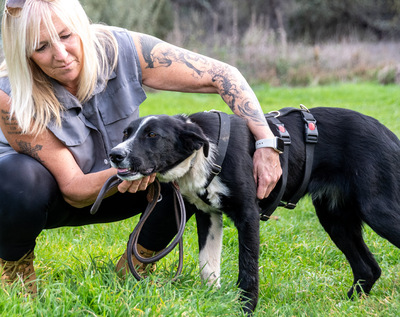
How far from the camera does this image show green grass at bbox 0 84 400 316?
2250mm

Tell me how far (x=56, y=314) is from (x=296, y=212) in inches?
105

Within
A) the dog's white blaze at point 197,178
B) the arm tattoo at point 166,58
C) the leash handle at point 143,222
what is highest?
the arm tattoo at point 166,58

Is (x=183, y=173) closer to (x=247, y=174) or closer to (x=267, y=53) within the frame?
(x=247, y=174)

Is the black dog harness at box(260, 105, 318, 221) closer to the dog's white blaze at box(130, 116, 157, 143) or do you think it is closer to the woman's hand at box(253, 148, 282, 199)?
the woman's hand at box(253, 148, 282, 199)

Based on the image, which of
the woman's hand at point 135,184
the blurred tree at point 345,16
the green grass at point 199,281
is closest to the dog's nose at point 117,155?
the woman's hand at point 135,184

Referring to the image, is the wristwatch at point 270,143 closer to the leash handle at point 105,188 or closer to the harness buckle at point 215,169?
the harness buckle at point 215,169

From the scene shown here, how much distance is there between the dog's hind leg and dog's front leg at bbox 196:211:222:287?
2.23 ft

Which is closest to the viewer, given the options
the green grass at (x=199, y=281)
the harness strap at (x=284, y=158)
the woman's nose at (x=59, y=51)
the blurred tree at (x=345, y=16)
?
the green grass at (x=199, y=281)

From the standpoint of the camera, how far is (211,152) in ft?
8.57

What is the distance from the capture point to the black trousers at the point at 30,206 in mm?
2443

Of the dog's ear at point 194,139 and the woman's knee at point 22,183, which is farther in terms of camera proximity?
the dog's ear at point 194,139

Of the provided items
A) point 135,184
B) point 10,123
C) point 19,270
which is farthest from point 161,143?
point 19,270

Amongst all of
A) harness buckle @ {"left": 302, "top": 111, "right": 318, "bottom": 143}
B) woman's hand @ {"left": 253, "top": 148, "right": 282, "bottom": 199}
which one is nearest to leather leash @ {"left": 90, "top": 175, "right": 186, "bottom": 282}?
woman's hand @ {"left": 253, "top": 148, "right": 282, "bottom": 199}

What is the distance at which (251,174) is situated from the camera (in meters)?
2.68
